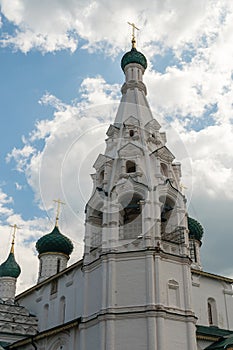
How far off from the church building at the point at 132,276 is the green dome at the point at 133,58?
0.06 m

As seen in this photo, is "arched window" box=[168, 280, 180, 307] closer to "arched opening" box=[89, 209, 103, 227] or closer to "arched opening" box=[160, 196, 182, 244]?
"arched opening" box=[160, 196, 182, 244]

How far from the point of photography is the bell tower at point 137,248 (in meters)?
18.2

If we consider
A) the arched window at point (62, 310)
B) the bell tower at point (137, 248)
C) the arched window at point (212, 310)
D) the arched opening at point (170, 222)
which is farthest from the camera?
the arched window at point (62, 310)

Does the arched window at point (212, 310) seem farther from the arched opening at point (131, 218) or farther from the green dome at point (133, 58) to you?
the green dome at point (133, 58)

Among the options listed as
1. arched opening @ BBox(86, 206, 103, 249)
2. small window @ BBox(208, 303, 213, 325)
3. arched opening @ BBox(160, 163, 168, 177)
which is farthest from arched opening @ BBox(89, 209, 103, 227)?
small window @ BBox(208, 303, 213, 325)

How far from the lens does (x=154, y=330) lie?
58.0 feet

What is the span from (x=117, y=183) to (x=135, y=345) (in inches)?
278

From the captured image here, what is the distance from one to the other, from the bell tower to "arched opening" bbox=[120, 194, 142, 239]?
4 centimetres

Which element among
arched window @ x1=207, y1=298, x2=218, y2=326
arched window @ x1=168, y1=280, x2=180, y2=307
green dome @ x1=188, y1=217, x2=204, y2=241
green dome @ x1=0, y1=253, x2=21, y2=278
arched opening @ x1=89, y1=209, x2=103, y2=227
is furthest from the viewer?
green dome @ x1=0, y1=253, x2=21, y2=278

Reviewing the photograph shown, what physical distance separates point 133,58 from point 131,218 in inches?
398

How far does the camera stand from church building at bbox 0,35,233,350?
60.1 feet

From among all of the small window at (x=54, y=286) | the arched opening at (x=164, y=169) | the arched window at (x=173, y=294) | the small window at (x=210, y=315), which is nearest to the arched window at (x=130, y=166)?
the arched opening at (x=164, y=169)

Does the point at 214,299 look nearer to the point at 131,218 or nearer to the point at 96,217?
the point at 131,218

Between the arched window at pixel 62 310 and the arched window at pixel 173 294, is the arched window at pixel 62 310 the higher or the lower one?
the higher one
